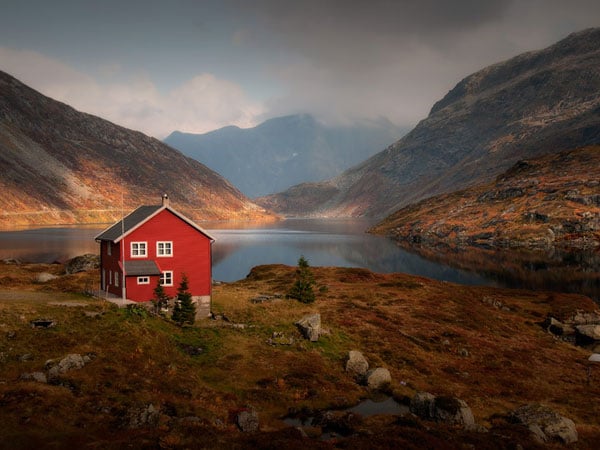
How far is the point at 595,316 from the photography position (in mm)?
59000

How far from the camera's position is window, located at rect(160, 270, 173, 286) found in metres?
46.0

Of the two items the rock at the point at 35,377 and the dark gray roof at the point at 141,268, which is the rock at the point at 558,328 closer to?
the dark gray roof at the point at 141,268

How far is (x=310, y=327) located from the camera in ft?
136

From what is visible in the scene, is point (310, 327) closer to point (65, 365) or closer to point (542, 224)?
point (65, 365)

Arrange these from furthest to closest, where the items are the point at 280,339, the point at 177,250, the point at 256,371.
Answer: the point at 177,250, the point at 280,339, the point at 256,371

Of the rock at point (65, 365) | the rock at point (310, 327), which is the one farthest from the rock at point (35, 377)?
the rock at point (310, 327)

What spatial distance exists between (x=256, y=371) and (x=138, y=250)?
67.2ft

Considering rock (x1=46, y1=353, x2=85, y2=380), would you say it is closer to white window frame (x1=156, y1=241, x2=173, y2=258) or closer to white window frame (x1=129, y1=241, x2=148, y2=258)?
white window frame (x1=129, y1=241, x2=148, y2=258)

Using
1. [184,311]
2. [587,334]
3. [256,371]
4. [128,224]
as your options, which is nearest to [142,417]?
[256,371]

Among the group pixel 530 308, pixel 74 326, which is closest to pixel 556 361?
Result: pixel 530 308

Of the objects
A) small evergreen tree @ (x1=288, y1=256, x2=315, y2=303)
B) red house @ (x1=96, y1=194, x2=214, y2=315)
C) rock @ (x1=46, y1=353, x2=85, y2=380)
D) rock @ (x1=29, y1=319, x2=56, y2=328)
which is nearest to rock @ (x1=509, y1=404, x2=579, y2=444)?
rock @ (x1=46, y1=353, x2=85, y2=380)

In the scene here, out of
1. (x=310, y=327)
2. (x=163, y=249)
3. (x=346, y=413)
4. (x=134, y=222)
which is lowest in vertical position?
(x=346, y=413)

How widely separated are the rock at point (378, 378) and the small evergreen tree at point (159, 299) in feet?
70.3

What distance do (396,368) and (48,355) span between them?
26.2 m
